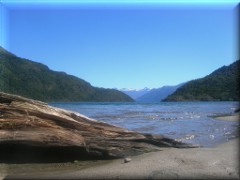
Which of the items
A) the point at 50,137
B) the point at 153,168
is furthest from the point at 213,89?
the point at 153,168

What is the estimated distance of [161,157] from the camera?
722 cm

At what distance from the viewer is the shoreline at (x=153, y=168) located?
19.1 feet

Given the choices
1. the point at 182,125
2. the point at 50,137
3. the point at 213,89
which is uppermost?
the point at 213,89

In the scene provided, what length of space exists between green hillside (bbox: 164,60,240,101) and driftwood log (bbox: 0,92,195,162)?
117 metres

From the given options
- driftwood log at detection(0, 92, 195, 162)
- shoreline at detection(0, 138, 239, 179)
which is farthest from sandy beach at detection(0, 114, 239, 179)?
driftwood log at detection(0, 92, 195, 162)

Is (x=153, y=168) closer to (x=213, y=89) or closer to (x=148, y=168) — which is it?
(x=148, y=168)

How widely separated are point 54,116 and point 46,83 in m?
161

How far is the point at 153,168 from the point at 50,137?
2.41 m

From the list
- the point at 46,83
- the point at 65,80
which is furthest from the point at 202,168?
the point at 65,80

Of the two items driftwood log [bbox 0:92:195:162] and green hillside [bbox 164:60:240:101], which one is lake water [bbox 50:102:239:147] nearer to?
driftwood log [bbox 0:92:195:162]

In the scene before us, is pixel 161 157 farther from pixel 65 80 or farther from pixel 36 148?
pixel 65 80

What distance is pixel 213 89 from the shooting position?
15162cm

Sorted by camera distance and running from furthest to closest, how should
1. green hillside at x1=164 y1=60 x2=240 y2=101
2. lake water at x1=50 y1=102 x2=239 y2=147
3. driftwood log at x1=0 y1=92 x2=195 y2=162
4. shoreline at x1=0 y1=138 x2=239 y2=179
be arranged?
green hillside at x1=164 y1=60 x2=240 y2=101 < lake water at x1=50 y1=102 x2=239 y2=147 < driftwood log at x1=0 y1=92 x2=195 y2=162 < shoreline at x1=0 y1=138 x2=239 y2=179

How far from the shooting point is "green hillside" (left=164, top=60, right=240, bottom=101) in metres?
132
